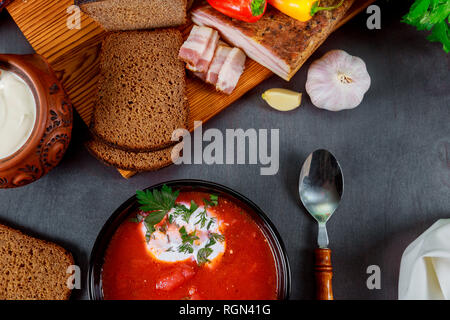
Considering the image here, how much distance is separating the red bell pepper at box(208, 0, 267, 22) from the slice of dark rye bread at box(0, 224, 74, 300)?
1410mm

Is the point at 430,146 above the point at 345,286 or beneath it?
above

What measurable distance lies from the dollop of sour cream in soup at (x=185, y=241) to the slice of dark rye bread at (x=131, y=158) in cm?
32

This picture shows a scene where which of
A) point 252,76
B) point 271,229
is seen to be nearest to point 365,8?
point 252,76

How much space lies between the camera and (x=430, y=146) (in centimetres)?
229

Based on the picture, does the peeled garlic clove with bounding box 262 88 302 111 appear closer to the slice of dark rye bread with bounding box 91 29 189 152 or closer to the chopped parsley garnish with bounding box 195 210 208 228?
the slice of dark rye bread with bounding box 91 29 189 152

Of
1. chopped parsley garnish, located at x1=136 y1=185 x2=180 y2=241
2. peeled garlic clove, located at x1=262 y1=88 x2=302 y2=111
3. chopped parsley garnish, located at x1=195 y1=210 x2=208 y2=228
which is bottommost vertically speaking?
chopped parsley garnish, located at x1=195 y1=210 x2=208 y2=228

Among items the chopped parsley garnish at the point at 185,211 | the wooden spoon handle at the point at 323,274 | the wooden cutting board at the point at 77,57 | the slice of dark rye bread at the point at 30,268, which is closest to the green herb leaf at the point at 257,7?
the wooden cutting board at the point at 77,57

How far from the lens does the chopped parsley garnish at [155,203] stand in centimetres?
186

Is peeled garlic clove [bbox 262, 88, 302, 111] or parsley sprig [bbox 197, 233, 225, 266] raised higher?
peeled garlic clove [bbox 262, 88, 302, 111]

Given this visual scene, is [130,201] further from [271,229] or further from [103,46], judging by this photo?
[103,46]

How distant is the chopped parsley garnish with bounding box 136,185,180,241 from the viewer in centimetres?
186

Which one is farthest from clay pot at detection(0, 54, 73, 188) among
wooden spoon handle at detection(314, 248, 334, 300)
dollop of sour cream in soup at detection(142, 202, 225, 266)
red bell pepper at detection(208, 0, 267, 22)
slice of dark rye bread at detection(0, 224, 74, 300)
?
wooden spoon handle at detection(314, 248, 334, 300)

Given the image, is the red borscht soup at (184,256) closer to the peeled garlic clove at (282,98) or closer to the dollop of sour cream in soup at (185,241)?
the dollop of sour cream in soup at (185,241)

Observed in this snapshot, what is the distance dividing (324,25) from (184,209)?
43.7 inches
